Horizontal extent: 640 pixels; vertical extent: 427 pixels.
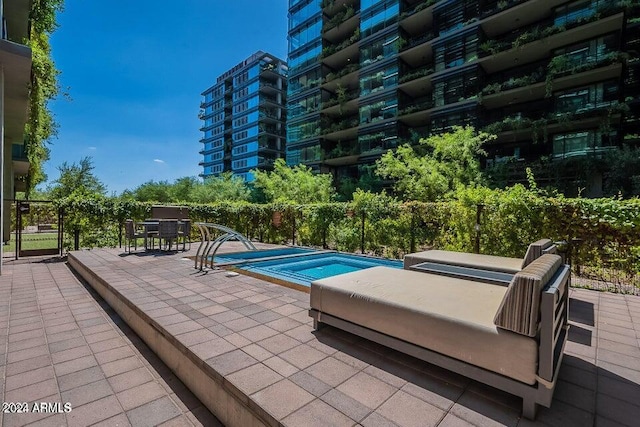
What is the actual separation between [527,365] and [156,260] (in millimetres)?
6877

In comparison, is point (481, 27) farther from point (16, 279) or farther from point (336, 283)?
point (16, 279)

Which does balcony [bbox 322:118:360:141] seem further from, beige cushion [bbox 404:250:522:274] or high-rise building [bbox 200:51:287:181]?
beige cushion [bbox 404:250:522:274]

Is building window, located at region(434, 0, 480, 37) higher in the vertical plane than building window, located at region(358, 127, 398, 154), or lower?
higher

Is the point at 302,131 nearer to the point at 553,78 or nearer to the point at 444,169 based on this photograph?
the point at 444,169

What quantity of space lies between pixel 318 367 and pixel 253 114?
4720cm

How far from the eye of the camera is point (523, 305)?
1.62 metres

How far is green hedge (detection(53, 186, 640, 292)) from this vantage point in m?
5.11

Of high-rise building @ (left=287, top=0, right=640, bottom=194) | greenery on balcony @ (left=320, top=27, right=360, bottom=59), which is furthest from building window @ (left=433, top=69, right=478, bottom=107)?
greenery on balcony @ (left=320, top=27, right=360, bottom=59)

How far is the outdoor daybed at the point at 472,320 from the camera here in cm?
160

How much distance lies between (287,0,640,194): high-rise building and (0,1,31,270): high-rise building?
1972 centimetres

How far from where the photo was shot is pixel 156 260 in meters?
6.56

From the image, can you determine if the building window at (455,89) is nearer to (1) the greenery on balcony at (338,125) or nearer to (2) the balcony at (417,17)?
(2) the balcony at (417,17)

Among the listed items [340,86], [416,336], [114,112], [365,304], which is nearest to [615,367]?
[416,336]

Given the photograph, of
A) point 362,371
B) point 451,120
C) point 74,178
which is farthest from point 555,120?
point 74,178
